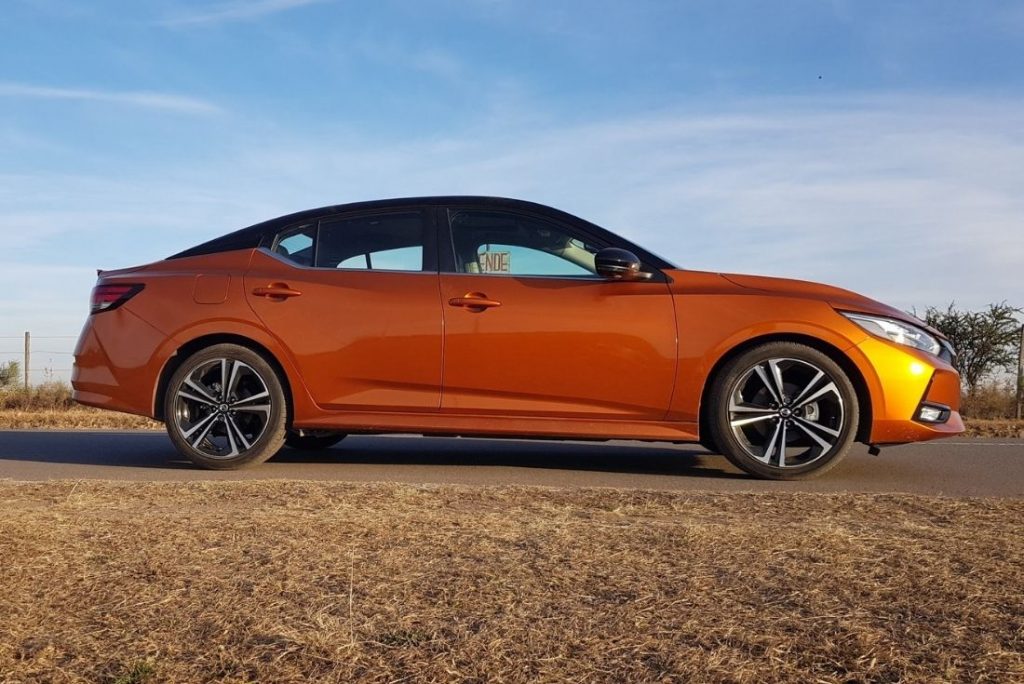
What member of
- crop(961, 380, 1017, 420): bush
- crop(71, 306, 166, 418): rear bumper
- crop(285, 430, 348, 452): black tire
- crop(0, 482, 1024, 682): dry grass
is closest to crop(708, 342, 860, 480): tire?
crop(0, 482, 1024, 682): dry grass

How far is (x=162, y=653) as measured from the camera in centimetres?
236

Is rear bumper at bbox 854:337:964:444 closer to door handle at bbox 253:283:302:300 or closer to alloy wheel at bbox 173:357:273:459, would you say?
door handle at bbox 253:283:302:300

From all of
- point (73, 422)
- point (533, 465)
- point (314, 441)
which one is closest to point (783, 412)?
point (533, 465)

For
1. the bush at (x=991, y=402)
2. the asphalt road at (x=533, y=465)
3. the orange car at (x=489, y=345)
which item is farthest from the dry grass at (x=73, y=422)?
the bush at (x=991, y=402)

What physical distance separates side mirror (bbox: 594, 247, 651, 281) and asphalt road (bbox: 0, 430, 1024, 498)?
120cm

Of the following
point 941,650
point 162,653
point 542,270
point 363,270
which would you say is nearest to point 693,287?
point 542,270

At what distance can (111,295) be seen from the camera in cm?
666

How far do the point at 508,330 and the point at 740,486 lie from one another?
5.26ft

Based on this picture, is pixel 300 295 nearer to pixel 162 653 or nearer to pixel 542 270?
pixel 542 270

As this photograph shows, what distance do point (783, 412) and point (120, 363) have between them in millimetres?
4112

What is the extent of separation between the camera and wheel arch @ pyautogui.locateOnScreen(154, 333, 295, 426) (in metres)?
6.42

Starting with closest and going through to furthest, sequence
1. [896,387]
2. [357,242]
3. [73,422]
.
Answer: [896,387] < [357,242] < [73,422]

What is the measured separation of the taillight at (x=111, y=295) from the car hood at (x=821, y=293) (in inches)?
147

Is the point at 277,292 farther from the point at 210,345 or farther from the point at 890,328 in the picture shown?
the point at 890,328
